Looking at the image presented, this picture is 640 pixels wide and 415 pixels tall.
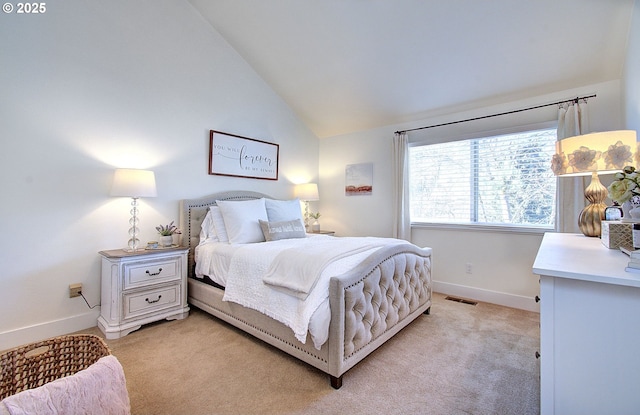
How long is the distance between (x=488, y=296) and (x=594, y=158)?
7.05 feet

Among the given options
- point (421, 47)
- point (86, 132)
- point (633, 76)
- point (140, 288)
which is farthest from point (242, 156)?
point (633, 76)

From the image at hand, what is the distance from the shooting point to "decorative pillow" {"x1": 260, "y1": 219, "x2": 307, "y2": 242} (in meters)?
3.02

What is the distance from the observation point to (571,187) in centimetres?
271

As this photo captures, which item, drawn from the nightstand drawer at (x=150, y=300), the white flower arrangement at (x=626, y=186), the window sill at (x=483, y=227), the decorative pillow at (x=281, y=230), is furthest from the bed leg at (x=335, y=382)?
the window sill at (x=483, y=227)

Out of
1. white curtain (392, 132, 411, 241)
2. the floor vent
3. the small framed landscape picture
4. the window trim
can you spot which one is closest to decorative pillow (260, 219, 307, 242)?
white curtain (392, 132, 411, 241)

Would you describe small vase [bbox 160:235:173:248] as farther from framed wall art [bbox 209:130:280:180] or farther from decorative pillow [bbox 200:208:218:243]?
framed wall art [bbox 209:130:280:180]

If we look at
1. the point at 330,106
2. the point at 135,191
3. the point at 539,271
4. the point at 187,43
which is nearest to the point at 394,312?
the point at 539,271

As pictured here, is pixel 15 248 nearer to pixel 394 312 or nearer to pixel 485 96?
pixel 394 312

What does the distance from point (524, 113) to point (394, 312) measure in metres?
2.62

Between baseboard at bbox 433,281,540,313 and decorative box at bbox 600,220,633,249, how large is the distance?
192 centimetres

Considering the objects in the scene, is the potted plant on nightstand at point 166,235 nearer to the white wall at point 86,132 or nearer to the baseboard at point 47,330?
the white wall at point 86,132

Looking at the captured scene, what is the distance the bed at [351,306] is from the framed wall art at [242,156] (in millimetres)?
1089

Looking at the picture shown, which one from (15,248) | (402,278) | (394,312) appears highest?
(15,248)

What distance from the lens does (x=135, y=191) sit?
2.54 metres
